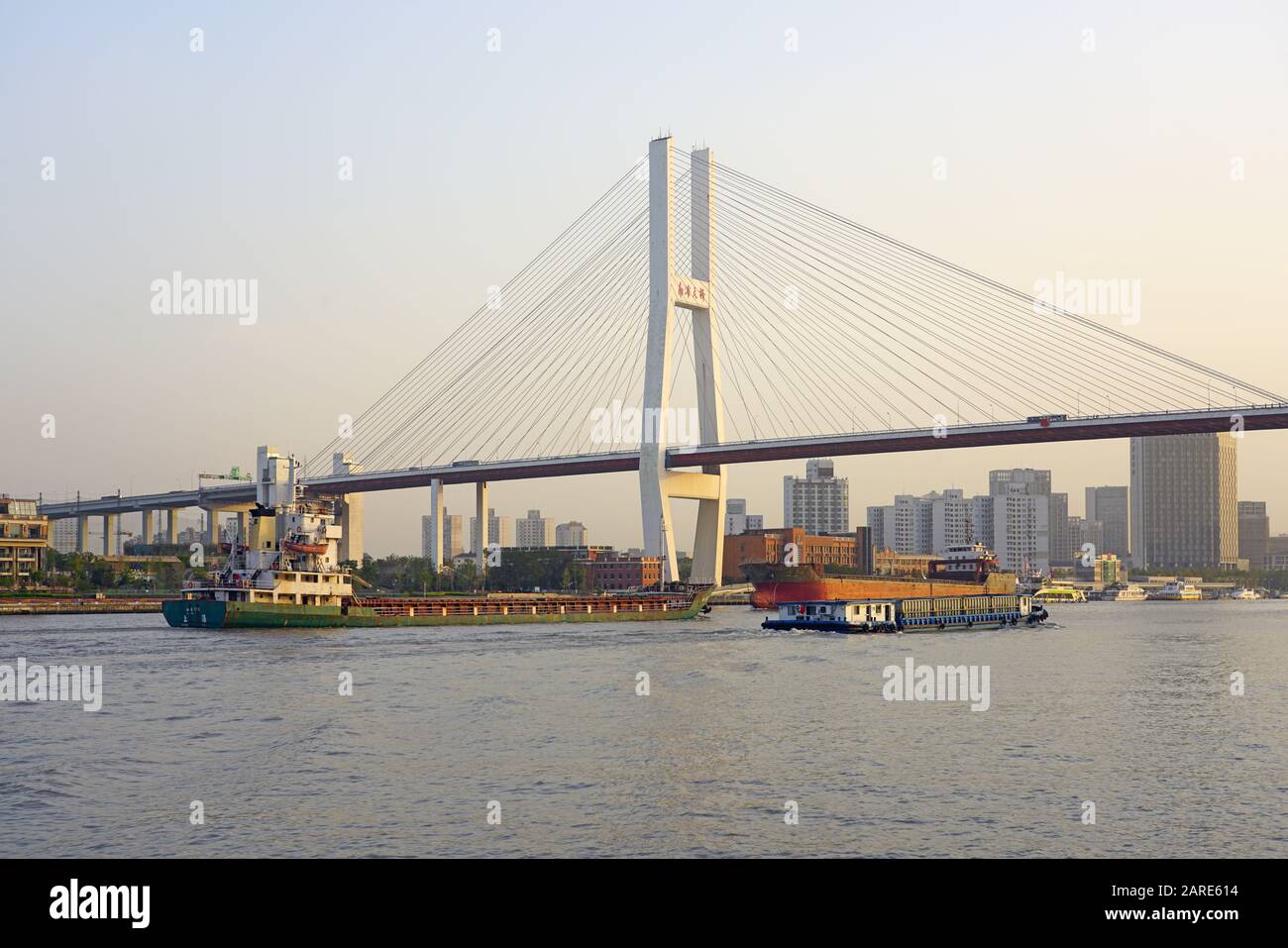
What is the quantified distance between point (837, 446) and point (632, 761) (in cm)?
4924

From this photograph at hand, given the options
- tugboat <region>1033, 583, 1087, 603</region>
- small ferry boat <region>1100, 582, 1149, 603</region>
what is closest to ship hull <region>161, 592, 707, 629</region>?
tugboat <region>1033, 583, 1087, 603</region>

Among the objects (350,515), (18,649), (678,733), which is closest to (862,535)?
(350,515)

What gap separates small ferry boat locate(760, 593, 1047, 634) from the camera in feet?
184

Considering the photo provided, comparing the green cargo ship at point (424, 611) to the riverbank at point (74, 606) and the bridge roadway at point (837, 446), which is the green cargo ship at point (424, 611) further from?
the riverbank at point (74, 606)

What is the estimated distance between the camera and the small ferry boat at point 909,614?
56156mm

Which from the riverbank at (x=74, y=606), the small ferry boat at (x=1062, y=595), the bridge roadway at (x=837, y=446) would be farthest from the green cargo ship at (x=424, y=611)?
the small ferry boat at (x=1062, y=595)

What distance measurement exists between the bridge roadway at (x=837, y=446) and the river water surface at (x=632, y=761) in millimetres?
24126

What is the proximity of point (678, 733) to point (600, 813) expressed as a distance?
6719 millimetres

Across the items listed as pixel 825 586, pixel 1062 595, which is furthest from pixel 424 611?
pixel 1062 595

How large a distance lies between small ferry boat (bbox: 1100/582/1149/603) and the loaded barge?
375ft

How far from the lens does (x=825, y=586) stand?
7919cm

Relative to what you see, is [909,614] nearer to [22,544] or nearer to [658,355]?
[658,355]

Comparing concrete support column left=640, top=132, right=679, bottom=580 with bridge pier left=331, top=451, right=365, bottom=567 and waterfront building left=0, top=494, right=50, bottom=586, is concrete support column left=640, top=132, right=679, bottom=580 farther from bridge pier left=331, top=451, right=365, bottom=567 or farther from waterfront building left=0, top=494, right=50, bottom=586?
waterfront building left=0, top=494, right=50, bottom=586
